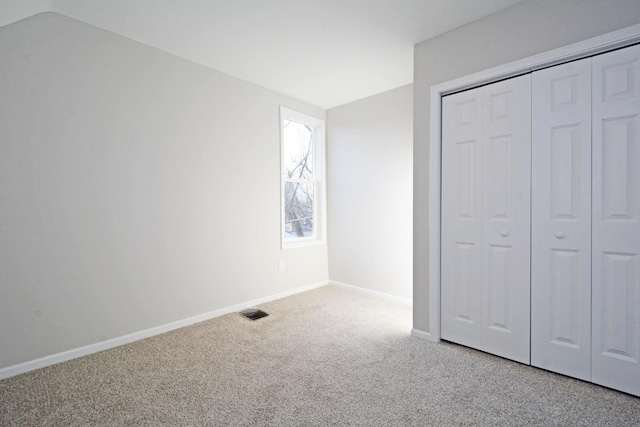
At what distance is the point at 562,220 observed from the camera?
1.96 metres

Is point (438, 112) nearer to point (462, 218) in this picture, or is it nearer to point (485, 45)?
point (485, 45)

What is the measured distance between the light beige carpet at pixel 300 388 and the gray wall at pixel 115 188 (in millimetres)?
405

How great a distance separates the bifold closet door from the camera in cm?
211

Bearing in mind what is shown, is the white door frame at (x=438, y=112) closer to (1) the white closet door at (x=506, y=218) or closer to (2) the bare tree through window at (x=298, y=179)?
(1) the white closet door at (x=506, y=218)

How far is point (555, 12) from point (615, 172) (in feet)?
3.49

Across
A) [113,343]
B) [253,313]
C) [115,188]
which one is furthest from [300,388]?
[115,188]

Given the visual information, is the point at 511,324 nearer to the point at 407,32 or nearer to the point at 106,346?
the point at 407,32

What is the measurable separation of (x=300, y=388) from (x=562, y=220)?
1.94 metres

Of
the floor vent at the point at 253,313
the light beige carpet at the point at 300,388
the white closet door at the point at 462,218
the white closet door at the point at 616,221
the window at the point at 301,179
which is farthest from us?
the window at the point at 301,179

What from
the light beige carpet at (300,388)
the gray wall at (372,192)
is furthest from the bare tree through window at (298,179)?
the light beige carpet at (300,388)

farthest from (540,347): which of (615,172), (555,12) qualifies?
(555,12)

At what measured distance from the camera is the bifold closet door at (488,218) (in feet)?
6.91

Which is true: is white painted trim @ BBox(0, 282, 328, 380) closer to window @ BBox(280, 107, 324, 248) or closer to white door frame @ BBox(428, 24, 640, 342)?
window @ BBox(280, 107, 324, 248)

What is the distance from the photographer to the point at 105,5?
2104mm
